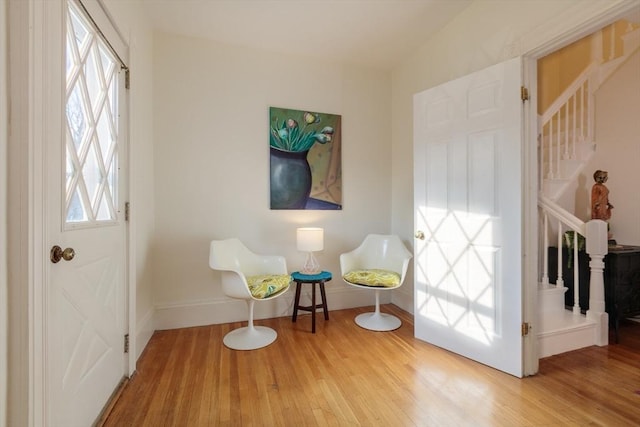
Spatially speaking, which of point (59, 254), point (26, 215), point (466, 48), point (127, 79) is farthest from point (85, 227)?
point (466, 48)

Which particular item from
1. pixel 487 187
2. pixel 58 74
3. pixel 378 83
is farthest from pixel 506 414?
pixel 378 83

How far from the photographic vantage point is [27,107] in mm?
978

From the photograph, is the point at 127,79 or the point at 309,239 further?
the point at 309,239

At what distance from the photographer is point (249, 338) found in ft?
8.19

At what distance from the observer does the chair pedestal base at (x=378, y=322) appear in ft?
9.03

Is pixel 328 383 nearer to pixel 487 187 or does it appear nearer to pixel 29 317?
pixel 29 317

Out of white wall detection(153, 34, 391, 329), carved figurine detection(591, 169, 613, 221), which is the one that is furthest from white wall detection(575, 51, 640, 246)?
white wall detection(153, 34, 391, 329)

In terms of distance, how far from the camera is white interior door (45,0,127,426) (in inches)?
46.6

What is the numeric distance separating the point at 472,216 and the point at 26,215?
97.3 inches

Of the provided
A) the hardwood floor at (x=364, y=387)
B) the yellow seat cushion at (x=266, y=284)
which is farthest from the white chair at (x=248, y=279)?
the hardwood floor at (x=364, y=387)

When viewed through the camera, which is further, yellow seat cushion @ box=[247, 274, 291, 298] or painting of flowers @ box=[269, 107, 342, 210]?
painting of flowers @ box=[269, 107, 342, 210]

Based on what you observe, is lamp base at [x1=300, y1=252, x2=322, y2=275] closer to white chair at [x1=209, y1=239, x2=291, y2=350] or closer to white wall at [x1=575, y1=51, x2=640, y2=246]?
white chair at [x1=209, y1=239, x2=291, y2=350]

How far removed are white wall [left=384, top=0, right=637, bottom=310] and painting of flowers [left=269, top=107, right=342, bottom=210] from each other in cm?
73

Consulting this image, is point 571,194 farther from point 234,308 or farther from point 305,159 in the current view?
point 234,308
